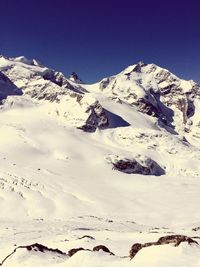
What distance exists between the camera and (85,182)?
96.2 m

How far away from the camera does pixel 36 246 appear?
68.2 feet

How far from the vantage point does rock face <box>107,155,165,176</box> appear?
117244mm

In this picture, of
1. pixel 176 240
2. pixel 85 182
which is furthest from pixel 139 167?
pixel 176 240

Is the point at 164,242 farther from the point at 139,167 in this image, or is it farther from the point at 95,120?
the point at 95,120

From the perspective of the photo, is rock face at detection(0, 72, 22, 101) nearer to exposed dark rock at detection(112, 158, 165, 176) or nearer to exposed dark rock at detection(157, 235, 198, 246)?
exposed dark rock at detection(112, 158, 165, 176)

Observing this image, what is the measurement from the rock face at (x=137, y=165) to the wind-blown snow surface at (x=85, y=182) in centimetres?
174

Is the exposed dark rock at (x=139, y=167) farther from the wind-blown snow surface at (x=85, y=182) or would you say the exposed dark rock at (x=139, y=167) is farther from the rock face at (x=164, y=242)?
the rock face at (x=164, y=242)

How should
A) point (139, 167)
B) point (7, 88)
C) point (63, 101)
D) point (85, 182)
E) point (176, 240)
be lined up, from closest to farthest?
point (176, 240)
point (85, 182)
point (139, 167)
point (63, 101)
point (7, 88)

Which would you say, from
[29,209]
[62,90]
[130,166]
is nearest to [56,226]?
[29,209]

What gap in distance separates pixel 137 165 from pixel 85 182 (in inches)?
1125

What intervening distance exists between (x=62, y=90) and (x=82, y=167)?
6413cm

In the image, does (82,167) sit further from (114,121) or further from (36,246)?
(36,246)

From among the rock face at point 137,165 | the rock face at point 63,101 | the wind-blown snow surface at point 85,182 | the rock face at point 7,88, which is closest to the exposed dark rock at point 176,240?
the wind-blown snow surface at point 85,182

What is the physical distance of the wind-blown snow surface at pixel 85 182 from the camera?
100 ft
